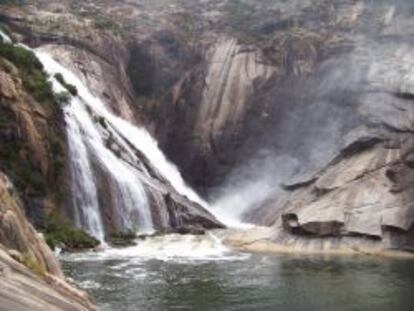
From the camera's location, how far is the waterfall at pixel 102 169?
57.7 m

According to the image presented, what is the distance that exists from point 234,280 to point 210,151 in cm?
3868

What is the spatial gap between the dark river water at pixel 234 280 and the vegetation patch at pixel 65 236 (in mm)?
2054

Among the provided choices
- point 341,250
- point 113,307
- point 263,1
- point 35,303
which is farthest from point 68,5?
point 35,303

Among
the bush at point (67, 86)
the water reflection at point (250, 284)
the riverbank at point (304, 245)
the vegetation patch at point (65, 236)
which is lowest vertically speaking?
the water reflection at point (250, 284)

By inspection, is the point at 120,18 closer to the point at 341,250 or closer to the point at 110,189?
the point at 110,189

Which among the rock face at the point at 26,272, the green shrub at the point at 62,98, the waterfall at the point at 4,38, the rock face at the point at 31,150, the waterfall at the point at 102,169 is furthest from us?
the waterfall at the point at 4,38

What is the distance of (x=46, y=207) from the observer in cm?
5512

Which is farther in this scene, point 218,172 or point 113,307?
point 218,172

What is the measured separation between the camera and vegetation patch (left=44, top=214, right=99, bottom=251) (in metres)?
51.3

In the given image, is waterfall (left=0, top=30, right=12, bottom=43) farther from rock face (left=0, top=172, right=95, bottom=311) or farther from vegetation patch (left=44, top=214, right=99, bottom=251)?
rock face (left=0, top=172, right=95, bottom=311)

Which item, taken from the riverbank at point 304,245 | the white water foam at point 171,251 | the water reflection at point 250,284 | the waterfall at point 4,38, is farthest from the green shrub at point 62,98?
the water reflection at point 250,284

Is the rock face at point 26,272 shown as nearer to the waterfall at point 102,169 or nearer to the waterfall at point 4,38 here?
the waterfall at point 102,169

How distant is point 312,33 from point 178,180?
22677 mm

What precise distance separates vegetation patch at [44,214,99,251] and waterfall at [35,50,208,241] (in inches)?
74.3
